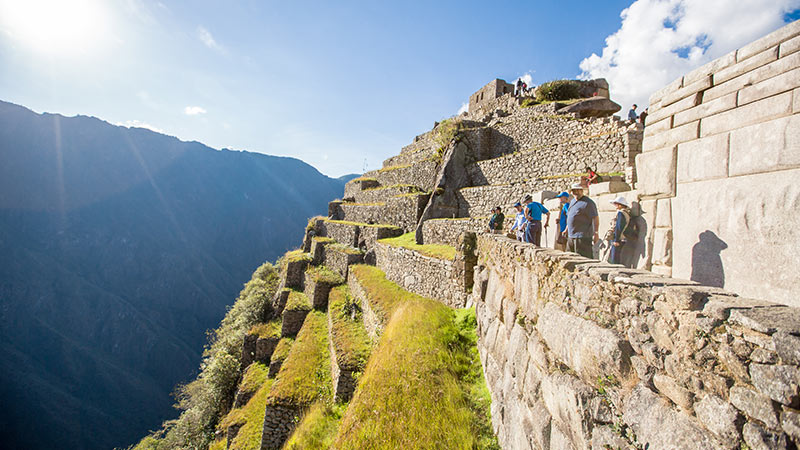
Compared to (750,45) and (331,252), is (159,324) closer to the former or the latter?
(331,252)

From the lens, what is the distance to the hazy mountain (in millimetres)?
49344

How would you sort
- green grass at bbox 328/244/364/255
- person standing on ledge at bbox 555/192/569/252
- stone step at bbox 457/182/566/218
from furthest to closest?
green grass at bbox 328/244/364/255
stone step at bbox 457/182/566/218
person standing on ledge at bbox 555/192/569/252

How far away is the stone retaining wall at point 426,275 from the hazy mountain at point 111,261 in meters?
58.1

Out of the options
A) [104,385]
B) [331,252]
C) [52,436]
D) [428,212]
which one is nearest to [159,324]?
[104,385]

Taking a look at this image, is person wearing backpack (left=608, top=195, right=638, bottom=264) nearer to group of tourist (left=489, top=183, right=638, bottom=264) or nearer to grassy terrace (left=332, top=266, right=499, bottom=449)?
group of tourist (left=489, top=183, right=638, bottom=264)

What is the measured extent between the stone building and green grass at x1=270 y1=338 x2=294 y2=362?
21.0 meters

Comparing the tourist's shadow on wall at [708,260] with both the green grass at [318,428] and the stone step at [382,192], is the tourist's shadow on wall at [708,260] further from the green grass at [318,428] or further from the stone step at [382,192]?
the stone step at [382,192]

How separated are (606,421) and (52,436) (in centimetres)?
7012

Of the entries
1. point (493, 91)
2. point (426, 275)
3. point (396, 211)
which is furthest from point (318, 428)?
point (493, 91)

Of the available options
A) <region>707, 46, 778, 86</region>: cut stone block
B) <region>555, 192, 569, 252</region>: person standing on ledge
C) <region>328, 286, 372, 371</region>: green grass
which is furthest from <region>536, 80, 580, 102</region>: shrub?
<region>707, 46, 778, 86</region>: cut stone block

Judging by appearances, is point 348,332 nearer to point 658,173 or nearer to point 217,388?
point 658,173

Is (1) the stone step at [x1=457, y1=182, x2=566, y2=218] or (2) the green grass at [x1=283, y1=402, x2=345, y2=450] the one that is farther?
(1) the stone step at [x1=457, y1=182, x2=566, y2=218]

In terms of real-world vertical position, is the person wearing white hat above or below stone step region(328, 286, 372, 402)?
above

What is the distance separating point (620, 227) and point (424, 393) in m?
3.75
